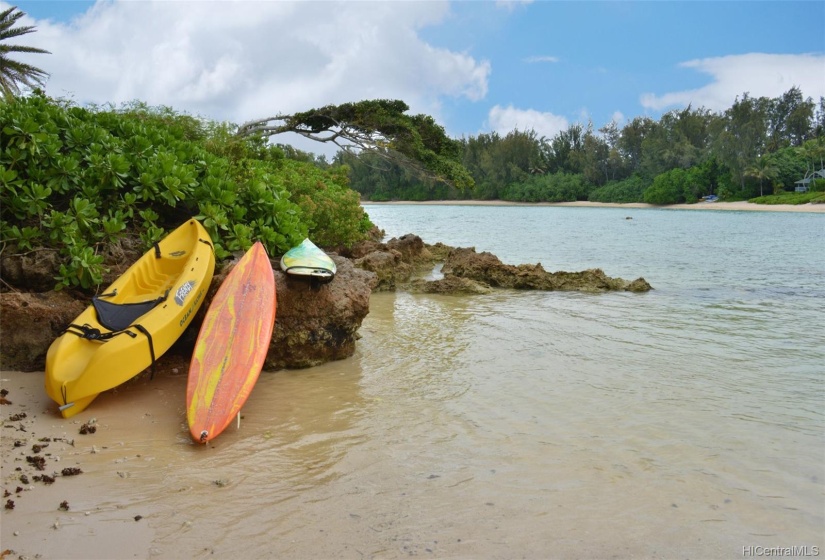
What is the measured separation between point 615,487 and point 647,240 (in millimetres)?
24454

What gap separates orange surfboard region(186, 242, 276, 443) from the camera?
430 centimetres

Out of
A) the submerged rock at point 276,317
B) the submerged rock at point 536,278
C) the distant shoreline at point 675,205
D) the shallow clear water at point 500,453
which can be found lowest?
the shallow clear water at point 500,453

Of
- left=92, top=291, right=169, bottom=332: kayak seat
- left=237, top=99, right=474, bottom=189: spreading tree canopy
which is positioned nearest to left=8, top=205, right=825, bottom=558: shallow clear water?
left=92, top=291, right=169, bottom=332: kayak seat

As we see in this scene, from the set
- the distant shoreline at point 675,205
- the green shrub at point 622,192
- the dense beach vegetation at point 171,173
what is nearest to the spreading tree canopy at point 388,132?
the dense beach vegetation at point 171,173

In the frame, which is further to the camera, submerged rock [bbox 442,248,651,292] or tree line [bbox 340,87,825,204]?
tree line [bbox 340,87,825,204]

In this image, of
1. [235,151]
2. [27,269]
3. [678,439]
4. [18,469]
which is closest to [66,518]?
[18,469]

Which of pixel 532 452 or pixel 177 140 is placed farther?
pixel 177 140

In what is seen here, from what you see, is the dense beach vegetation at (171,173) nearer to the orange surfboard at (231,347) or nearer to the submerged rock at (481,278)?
the orange surfboard at (231,347)

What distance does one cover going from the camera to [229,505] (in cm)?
336

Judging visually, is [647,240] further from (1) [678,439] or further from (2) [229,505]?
(2) [229,505]

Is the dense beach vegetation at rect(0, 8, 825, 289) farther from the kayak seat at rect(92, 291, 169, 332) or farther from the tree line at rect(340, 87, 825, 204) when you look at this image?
the tree line at rect(340, 87, 825, 204)

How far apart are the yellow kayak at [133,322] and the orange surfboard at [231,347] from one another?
269 mm

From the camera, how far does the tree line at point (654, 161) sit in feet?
207

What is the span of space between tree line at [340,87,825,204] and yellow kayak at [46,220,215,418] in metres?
43.6
